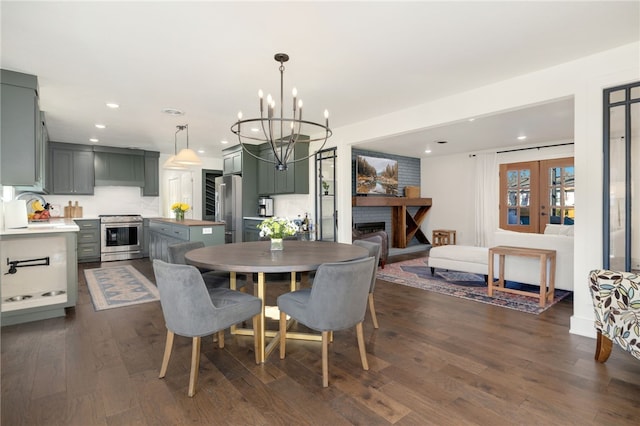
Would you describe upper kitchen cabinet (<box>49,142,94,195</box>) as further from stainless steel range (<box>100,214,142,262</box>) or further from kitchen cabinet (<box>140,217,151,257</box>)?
kitchen cabinet (<box>140,217,151,257</box>)

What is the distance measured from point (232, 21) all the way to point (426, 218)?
24.7ft

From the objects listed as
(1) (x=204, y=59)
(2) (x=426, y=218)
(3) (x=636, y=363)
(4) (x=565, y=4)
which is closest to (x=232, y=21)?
(1) (x=204, y=59)

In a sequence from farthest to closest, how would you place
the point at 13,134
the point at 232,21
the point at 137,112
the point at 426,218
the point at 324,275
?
the point at 426,218, the point at 137,112, the point at 13,134, the point at 232,21, the point at 324,275

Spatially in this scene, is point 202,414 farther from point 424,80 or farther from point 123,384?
point 424,80

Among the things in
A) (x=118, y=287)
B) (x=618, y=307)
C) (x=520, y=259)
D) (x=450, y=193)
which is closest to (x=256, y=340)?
(x=618, y=307)

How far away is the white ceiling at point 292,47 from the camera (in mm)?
2092

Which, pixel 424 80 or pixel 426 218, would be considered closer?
pixel 424 80

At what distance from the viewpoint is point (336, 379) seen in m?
2.11

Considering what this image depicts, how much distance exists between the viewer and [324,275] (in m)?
→ 2.02

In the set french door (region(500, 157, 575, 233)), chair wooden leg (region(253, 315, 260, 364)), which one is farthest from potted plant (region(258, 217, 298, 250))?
french door (region(500, 157, 575, 233))

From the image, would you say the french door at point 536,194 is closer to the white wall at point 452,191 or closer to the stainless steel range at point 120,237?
the white wall at point 452,191

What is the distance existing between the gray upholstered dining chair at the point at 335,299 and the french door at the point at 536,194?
610 cm

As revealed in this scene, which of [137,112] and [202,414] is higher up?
[137,112]

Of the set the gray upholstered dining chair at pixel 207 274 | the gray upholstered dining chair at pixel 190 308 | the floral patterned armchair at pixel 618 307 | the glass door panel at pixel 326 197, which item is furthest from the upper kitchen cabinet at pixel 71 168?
the floral patterned armchair at pixel 618 307
